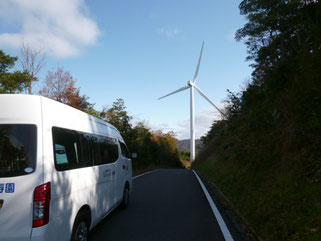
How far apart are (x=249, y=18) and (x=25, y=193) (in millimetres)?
15448

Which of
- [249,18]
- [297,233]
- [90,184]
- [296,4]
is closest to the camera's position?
[297,233]

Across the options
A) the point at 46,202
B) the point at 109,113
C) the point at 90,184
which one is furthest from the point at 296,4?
the point at 109,113

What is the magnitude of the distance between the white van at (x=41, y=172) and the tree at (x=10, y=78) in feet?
57.3

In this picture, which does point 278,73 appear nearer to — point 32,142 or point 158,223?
point 158,223

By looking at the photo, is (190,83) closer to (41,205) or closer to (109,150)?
(109,150)

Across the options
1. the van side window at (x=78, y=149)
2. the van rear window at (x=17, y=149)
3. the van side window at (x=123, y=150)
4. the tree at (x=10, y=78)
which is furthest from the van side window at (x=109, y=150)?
the tree at (x=10, y=78)

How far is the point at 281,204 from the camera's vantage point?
486 cm

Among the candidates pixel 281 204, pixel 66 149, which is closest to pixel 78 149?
pixel 66 149

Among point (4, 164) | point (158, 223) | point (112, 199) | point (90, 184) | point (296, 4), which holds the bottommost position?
point (158, 223)

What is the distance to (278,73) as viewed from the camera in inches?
374

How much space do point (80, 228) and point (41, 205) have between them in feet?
3.75

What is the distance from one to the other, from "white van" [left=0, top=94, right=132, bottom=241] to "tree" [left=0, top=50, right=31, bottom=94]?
1747 cm

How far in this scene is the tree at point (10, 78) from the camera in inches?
730

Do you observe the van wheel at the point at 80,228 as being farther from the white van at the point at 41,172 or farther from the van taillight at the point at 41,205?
the van taillight at the point at 41,205
